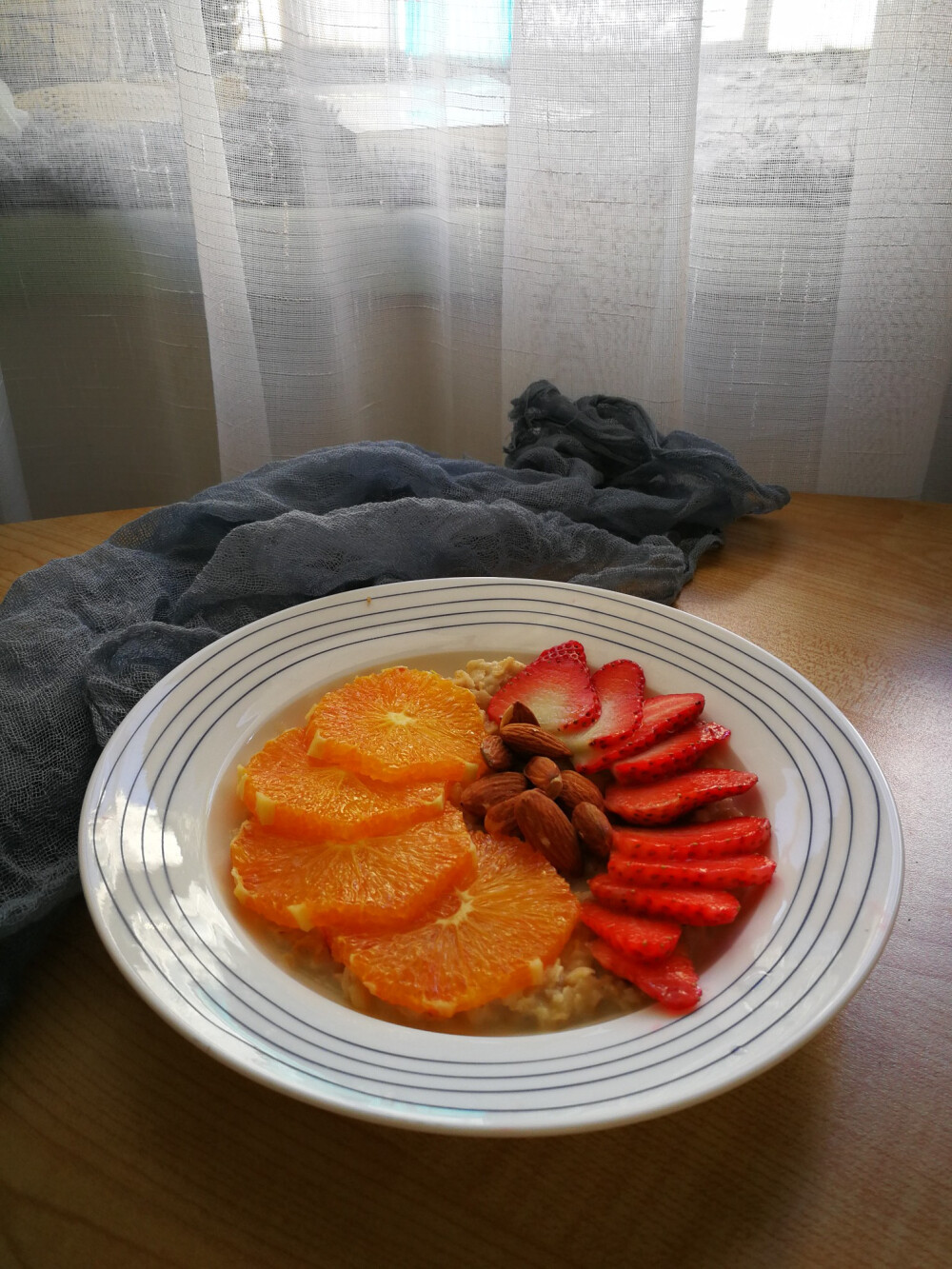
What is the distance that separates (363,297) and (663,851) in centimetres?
134

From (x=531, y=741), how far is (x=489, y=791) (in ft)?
0.22

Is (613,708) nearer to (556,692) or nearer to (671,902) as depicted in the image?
(556,692)

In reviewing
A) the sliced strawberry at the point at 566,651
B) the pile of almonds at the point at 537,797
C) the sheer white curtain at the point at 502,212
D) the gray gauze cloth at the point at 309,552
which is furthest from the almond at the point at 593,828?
the sheer white curtain at the point at 502,212

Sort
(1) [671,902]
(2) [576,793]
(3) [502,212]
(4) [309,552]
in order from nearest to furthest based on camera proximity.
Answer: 1. (1) [671,902]
2. (2) [576,793]
3. (4) [309,552]
4. (3) [502,212]

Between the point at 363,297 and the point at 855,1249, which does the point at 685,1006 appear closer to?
the point at 855,1249

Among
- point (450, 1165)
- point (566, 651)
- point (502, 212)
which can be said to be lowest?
point (450, 1165)

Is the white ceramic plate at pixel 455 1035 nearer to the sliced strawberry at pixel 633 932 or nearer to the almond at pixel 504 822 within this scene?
the sliced strawberry at pixel 633 932

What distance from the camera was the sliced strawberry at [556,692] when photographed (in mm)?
883

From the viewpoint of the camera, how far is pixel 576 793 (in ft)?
2.59

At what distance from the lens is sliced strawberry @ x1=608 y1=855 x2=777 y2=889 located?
70 cm

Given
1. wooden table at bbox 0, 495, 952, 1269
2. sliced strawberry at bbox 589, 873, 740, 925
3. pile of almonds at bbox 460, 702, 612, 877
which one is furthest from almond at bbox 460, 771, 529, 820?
wooden table at bbox 0, 495, 952, 1269

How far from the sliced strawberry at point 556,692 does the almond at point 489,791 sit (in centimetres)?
9

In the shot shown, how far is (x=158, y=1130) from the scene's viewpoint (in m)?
0.59

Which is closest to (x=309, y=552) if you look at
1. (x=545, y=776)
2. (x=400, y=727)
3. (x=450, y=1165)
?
(x=400, y=727)
